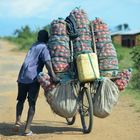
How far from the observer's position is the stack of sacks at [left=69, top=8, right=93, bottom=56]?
9266 mm

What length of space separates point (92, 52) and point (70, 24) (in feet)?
2.12

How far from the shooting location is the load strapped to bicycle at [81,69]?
9000 millimetres

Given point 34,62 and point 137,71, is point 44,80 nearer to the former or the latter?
point 34,62

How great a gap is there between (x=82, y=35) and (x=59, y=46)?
0.47 meters

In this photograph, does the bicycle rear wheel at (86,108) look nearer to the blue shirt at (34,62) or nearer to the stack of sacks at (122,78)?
the stack of sacks at (122,78)

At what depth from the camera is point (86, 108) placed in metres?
9.47

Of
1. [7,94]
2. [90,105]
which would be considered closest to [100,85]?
[90,105]

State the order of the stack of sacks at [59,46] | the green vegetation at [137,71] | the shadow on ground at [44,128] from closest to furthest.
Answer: the stack of sacks at [59,46] → the shadow on ground at [44,128] → the green vegetation at [137,71]

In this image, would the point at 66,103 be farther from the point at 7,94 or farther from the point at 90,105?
the point at 7,94

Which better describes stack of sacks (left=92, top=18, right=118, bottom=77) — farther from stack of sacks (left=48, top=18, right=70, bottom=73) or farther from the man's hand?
the man's hand

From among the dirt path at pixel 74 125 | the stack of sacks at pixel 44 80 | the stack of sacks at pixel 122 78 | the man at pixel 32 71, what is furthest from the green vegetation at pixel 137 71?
the stack of sacks at pixel 44 80

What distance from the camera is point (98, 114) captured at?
30.0 ft

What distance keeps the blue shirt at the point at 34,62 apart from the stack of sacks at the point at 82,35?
554mm

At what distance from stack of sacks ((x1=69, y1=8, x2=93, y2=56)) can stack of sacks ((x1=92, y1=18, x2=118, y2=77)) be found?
0.16 metres
